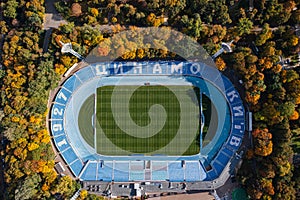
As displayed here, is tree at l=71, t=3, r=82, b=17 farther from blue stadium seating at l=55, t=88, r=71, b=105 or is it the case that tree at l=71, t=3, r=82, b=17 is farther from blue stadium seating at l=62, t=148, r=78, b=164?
blue stadium seating at l=62, t=148, r=78, b=164

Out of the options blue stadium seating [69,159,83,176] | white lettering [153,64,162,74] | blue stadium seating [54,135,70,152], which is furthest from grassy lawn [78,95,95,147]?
white lettering [153,64,162,74]

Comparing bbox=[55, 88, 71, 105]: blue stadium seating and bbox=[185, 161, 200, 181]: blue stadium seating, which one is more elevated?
bbox=[55, 88, 71, 105]: blue stadium seating

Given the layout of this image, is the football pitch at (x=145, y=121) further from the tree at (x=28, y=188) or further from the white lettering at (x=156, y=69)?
the tree at (x=28, y=188)

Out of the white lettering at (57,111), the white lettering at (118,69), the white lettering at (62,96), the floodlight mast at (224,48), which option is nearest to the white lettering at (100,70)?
the white lettering at (118,69)

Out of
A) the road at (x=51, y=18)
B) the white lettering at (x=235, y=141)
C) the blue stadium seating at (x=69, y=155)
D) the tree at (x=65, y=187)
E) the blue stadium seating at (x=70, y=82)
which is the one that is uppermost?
the road at (x=51, y=18)

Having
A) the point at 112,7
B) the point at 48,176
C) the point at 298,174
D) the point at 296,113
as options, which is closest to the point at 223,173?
the point at 298,174

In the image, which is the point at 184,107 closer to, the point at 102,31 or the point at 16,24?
the point at 102,31

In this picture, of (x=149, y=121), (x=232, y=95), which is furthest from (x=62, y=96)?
(x=232, y=95)

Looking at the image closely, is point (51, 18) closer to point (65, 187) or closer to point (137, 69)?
point (137, 69)

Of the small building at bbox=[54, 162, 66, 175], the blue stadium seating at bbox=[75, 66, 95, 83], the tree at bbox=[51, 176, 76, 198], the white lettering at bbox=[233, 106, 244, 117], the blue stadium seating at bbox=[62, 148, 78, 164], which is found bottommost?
the tree at bbox=[51, 176, 76, 198]
